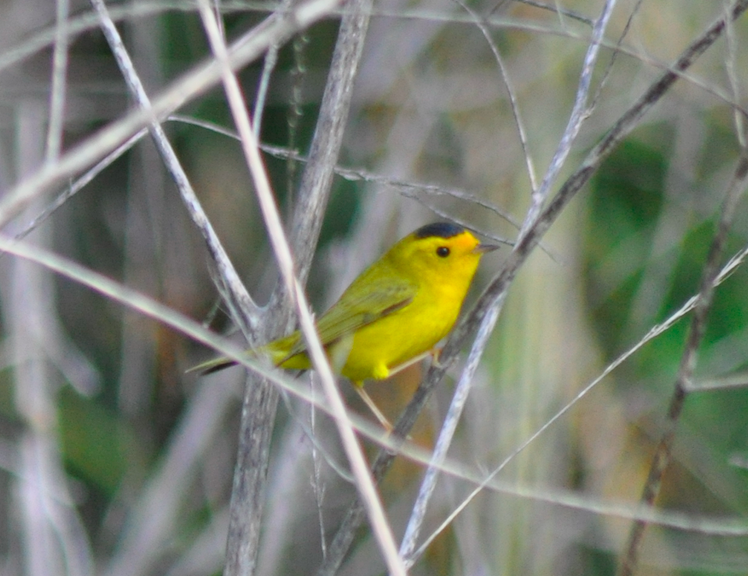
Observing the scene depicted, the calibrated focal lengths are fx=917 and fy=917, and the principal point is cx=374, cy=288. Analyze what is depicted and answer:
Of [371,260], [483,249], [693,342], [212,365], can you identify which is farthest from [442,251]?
[693,342]

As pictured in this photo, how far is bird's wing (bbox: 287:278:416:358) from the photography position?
14.1 ft

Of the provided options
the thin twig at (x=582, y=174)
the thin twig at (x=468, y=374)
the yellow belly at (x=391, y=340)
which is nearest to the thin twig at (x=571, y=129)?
the thin twig at (x=468, y=374)

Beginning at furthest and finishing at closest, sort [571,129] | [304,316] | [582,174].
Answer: [571,129] < [582,174] < [304,316]

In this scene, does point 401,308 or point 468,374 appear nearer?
point 468,374

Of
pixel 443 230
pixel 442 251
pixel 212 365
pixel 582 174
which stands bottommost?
pixel 212 365

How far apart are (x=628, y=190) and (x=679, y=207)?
2.81 ft

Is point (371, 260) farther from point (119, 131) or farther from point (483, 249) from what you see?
point (119, 131)

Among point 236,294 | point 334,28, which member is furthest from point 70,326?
point 236,294

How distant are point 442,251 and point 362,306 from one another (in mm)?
494

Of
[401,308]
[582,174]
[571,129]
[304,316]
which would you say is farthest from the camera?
[401,308]

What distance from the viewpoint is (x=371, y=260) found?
17.4 feet

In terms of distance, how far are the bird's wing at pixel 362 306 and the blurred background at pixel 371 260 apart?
0.24 metres

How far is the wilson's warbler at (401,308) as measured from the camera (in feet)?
14.0

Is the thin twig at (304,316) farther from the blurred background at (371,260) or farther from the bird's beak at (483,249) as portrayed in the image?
the bird's beak at (483,249)
